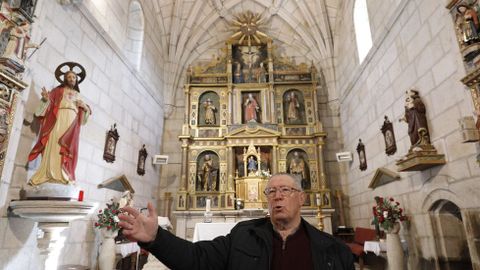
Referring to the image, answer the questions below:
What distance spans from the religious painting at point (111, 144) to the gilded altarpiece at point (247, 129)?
11.0ft

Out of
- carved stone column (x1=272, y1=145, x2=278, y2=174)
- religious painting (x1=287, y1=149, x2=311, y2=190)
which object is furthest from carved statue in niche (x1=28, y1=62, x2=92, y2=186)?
religious painting (x1=287, y1=149, x2=311, y2=190)

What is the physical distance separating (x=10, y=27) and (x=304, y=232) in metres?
4.71

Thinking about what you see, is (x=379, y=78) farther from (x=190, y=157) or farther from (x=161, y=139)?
(x=161, y=139)

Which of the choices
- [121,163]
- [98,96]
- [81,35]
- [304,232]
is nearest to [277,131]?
[121,163]

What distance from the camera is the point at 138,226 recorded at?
161 cm

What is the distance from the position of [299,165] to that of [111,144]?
20.5 ft

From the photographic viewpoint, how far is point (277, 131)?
35.4ft

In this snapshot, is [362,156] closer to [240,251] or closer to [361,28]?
[361,28]

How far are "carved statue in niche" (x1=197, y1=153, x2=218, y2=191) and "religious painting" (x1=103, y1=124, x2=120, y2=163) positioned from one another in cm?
383

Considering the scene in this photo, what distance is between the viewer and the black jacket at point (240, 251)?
168 cm

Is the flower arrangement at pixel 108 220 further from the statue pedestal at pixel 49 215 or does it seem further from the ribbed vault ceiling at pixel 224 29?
the ribbed vault ceiling at pixel 224 29

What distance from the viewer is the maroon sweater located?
185 centimetres

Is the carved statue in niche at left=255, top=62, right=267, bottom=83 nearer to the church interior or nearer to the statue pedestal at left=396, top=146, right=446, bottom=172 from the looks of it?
the church interior

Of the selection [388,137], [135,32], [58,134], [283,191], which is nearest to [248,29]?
[135,32]
